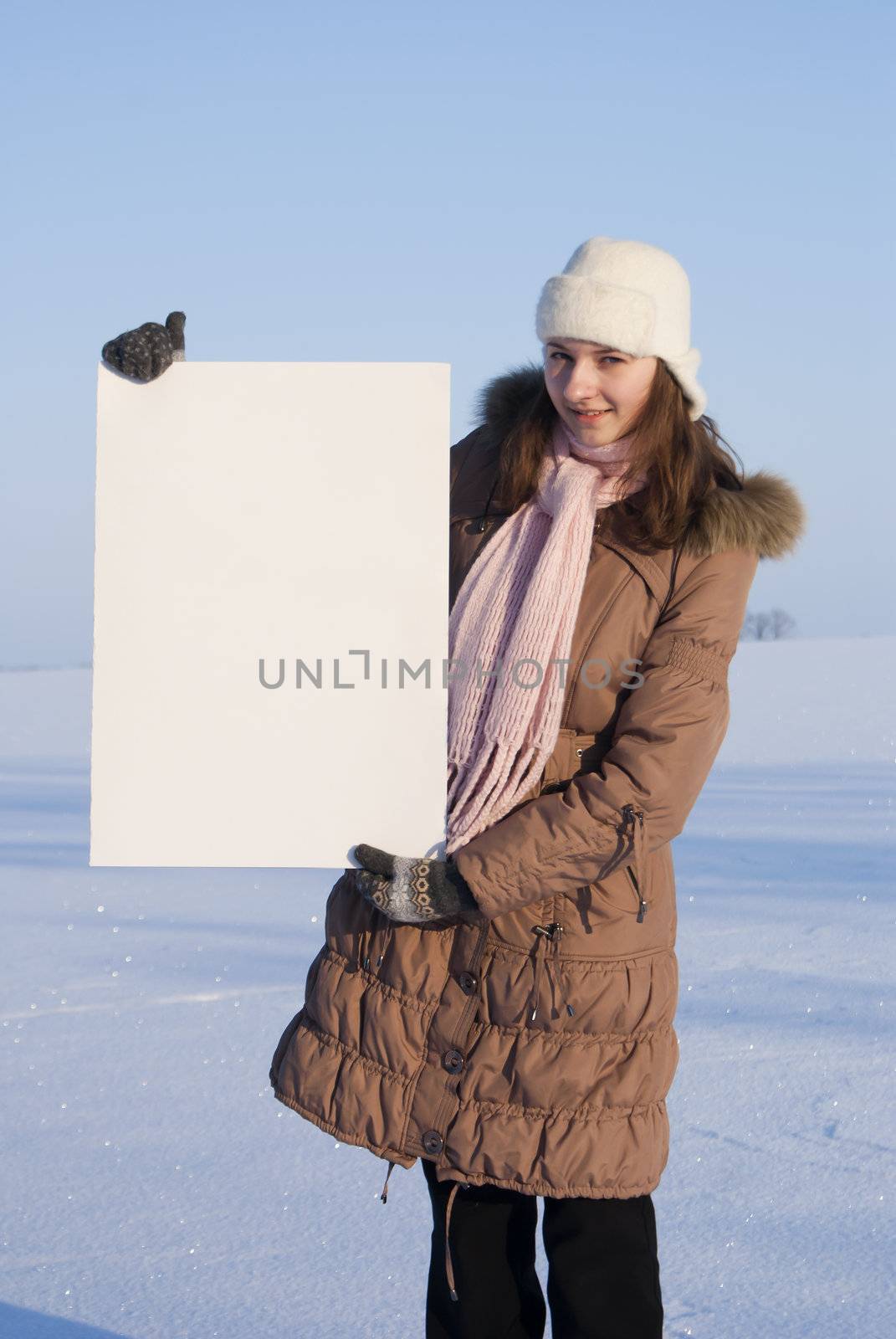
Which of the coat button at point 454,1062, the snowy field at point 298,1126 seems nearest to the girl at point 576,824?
the coat button at point 454,1062

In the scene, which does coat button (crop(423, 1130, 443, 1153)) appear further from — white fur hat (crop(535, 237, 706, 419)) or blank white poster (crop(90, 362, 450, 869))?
white fur hat (crop(535, 237, 706, 419))

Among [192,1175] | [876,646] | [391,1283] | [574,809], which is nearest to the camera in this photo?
[574,809]

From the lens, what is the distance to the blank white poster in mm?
1565

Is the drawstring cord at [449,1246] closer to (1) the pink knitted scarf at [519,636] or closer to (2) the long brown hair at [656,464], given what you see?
(1) the pink knitted scarf at [519,636]

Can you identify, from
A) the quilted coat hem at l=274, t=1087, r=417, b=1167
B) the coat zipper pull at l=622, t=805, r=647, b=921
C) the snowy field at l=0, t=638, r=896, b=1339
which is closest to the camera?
the coat zipper pull at l=622, t=805, r=647, b=921

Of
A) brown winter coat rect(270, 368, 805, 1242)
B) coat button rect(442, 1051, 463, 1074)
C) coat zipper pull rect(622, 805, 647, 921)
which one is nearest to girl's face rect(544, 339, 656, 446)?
brown winter coat rect(270, 368, 805, 1242)

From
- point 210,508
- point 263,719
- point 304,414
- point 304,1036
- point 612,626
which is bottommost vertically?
point 304,1036

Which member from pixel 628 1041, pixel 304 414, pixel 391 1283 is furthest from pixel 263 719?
pixel 391 1283

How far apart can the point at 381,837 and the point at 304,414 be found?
494 mm

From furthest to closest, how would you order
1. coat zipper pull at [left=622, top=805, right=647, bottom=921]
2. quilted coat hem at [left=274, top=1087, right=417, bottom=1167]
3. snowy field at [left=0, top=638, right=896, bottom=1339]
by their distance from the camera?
snowy field at [left=0, top=638, right=896, bottom=1339] < quilted coat hem at [left=274, top=1087, right=417, bottom=1167] < coat zipper pull at [left=622, top=805, right=647, bottom=921]

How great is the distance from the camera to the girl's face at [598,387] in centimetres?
→ 160

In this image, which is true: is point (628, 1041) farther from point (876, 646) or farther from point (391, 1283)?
point (876, 646)

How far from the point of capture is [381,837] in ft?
5.19

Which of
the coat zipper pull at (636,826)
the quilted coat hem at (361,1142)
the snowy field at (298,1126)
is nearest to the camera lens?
the coat zipper pull at (636,826)
